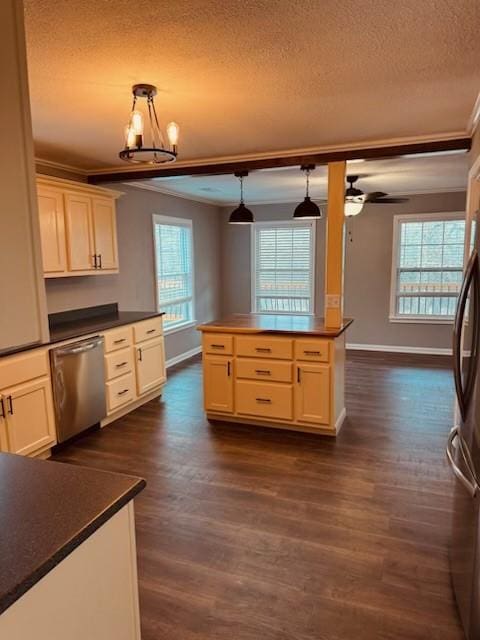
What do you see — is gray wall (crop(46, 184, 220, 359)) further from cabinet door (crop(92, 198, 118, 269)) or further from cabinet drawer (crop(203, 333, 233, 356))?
cabinet drawer (crop(203, 333, 233, 356))

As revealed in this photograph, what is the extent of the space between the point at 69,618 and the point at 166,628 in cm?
102

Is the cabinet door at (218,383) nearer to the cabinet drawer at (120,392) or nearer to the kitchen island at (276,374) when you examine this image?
the kitchen island at (276,374)

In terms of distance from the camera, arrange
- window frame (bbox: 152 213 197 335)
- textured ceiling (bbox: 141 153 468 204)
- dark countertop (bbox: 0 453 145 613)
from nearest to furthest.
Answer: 1. dark countertop (bbox: 0 453 145 613)
2. textured ceiling (bbox: 141 153 468 204)
3. window frame (bbox: 152 213 197 335)

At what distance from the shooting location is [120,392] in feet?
13.8

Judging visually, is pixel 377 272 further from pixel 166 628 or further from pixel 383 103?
pixel 166 628

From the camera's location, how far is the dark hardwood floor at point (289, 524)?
191cm

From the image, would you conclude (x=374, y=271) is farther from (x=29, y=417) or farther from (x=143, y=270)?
(x=29, y=417)

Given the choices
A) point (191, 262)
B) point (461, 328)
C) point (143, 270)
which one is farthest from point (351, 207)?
point (461, 328)

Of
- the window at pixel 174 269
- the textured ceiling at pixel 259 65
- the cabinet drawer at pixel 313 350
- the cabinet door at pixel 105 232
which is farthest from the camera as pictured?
the window at pixel 174 269

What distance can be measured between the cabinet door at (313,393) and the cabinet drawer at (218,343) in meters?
0.67

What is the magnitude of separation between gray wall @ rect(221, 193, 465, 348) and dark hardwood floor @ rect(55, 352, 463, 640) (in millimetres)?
2558

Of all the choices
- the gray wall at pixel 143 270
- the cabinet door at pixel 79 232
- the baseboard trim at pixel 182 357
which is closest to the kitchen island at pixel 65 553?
the cabinet door at pixel 79 232

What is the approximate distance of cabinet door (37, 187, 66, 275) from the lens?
372cm

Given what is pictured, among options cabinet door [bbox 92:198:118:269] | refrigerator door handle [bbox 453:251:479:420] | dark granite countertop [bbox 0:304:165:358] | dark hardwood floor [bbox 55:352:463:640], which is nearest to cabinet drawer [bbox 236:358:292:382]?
dark hardwood floor [bbox 55:352:463:640]
